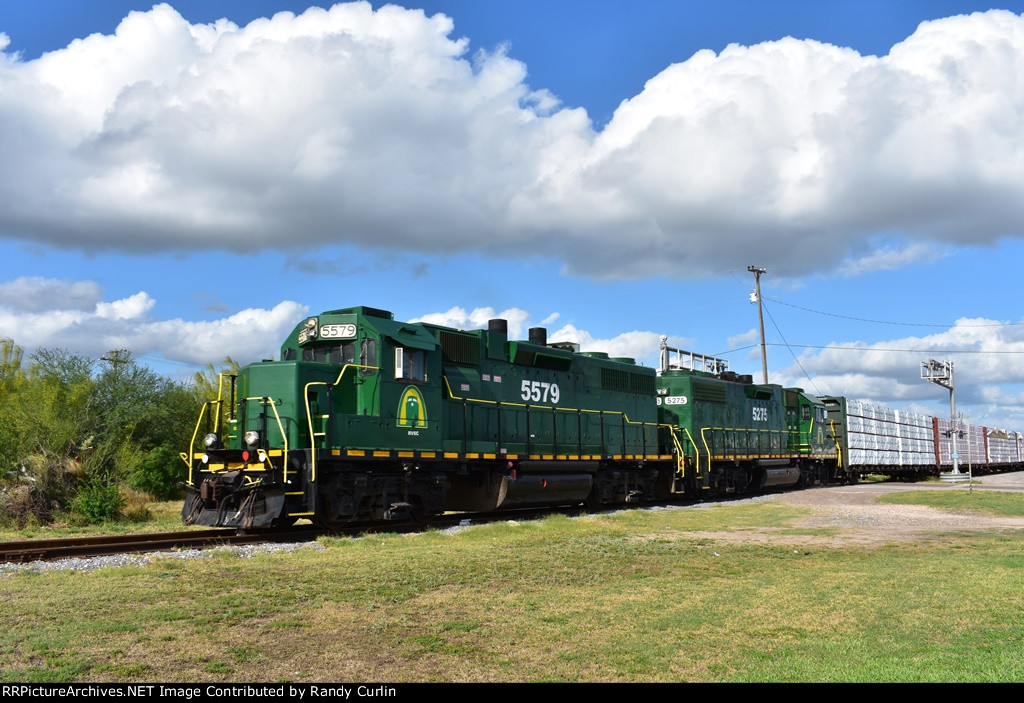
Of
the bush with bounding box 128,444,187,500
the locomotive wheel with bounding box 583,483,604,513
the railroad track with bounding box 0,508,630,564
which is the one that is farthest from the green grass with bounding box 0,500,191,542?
the locomotive wheel with bounding box 583,483,604,513

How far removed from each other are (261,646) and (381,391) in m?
9.15

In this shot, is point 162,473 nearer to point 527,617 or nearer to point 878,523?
point 878,523

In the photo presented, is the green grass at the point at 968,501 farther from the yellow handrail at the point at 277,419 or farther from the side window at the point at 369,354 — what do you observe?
the yellow handrail at the point at 277,419

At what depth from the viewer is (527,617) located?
8.02 m

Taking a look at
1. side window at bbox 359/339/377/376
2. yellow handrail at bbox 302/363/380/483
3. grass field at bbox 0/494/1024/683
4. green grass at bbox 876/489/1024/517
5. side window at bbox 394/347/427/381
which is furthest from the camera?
green grass at bbox 876/489/1024/517

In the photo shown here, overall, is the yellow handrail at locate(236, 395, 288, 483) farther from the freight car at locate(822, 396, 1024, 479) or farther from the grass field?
the freight car at locate(822, 396, 1024, 479)

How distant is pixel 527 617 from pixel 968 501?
21.0 meters

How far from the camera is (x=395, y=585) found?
9656 mm

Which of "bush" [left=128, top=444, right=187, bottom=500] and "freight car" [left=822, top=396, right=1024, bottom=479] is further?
"freight car" [left=822, top=396, right=1024, bottom=479]

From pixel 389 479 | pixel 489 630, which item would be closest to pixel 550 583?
pixel 489 630

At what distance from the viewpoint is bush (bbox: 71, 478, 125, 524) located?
18.8 meters

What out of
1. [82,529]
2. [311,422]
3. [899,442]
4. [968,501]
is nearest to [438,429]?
[311,422]

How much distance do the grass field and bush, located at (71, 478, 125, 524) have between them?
831 cm
